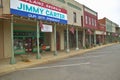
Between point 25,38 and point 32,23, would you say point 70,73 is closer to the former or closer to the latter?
point 32,23

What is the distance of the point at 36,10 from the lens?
20.4 metres

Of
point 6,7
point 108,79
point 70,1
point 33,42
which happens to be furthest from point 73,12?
point 108,79

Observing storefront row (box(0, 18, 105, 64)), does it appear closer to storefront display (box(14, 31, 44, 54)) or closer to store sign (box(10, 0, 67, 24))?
storefront display (box(14, 31, 44, 54))

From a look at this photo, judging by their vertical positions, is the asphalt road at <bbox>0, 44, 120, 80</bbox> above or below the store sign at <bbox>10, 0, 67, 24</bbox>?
below

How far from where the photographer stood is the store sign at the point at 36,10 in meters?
17.5

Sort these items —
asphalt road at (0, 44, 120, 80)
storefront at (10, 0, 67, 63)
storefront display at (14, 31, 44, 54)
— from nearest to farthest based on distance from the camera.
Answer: asphalt road at (0, 44, 120, 80), storefront at (10, 0, 67, 63), storefront display at (14, 31, 44, 54)

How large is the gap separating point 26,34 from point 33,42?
1.85 metres

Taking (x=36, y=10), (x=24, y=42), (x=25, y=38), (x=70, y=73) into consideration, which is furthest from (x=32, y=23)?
(x=70, y=73)

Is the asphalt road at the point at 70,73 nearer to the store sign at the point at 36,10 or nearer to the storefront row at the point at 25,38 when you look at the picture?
the storefront row at the point at 25,38

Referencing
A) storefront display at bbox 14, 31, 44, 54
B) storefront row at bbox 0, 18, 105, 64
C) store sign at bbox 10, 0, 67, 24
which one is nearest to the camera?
store sign at bbox 10, 0, 67, 24

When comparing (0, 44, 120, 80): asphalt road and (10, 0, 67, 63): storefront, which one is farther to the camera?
(10, 0, 67, 63): storefront

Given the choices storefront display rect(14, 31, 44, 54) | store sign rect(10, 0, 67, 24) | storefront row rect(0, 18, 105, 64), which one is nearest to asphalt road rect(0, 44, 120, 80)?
storefront row rect(0, 18, 105, 64)

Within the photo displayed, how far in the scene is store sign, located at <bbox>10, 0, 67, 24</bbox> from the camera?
1755 cm

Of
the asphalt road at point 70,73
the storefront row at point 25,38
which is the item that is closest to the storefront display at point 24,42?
the storefront row at point 25,38
